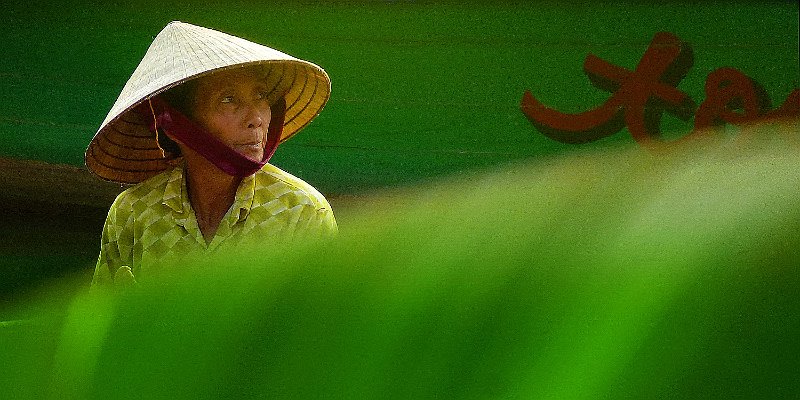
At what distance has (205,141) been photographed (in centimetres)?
154

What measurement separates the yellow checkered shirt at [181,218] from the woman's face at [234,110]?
74 millimetres

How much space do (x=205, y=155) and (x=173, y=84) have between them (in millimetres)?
126

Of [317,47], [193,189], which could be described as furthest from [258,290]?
[317,47]

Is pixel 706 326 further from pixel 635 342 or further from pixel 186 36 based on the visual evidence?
pixel 186 36

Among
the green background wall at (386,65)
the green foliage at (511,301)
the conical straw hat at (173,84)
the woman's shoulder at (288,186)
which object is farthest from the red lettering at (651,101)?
the green foliage at (511,301)

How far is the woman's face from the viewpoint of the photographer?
5.10 ft

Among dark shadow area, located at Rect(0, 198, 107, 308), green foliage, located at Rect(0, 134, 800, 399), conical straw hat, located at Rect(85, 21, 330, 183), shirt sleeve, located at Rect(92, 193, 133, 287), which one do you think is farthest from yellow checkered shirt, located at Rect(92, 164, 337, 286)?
dark shadow area, located at Rect(0, 198, 107, 308)

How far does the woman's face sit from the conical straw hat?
58mm

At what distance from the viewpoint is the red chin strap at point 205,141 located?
1518mm

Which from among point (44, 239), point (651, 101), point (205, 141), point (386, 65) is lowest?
point (44, 239)

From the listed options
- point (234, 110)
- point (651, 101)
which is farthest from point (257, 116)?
point (651, 101)

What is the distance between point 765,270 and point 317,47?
294 centimetres

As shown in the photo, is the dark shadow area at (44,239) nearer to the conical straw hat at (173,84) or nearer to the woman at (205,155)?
the conical straw hat at (173,84)

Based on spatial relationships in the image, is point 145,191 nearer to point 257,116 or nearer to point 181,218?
point 181,218
